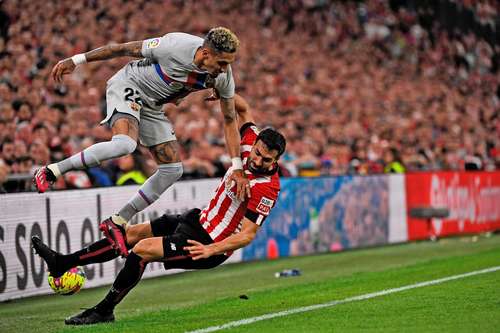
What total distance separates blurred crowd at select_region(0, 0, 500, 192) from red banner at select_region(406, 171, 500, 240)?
58cm

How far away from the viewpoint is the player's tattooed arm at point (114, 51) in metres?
9.80

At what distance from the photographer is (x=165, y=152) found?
10.4m

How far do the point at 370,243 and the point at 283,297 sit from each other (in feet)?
28.9

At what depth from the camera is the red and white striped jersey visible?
371 inches

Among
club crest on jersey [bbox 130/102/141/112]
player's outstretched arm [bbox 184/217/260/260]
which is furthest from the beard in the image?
club crest on jersey [bbox 130/102/141/112]

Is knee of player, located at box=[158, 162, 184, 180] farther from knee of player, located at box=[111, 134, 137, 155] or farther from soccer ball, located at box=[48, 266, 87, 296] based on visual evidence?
soccer ball, located at box=[48, 266, 87, 296]

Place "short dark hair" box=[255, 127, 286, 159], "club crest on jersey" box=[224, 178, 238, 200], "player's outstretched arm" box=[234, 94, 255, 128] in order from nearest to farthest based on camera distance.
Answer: "short dark hair" box=[255, 127, 286, 159]
"club crest on jersey" box=[224, 178, 238, 200]
"player's outstretched arm" box=[234, 94, 255, 128]

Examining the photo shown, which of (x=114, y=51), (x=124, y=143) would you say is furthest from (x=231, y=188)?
(x=114, y=51)

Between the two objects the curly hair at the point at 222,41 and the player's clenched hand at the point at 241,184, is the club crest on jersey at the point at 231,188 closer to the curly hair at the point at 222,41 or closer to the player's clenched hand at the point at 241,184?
the player's clenched hand at the point at 241,184

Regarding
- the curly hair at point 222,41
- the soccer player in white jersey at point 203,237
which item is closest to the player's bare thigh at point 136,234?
the soccer player in white jersey at point 203,237

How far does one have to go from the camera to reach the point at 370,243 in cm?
2000

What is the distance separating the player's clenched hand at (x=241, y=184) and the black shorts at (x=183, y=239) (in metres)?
0.51

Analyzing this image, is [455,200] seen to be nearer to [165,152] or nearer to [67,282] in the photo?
[165,152]

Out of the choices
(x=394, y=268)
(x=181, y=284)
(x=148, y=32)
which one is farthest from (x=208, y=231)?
(x=148, y=32)
